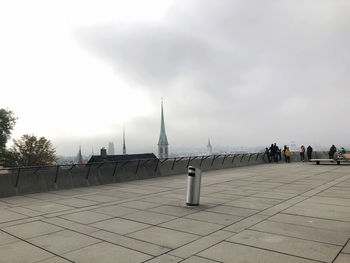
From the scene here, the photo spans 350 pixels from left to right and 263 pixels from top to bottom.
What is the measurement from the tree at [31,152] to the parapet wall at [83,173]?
149ft

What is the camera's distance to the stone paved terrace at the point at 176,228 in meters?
4.85

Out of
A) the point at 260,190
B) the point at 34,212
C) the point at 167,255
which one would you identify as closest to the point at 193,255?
the point at 167,255

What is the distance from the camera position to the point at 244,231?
6086 mm

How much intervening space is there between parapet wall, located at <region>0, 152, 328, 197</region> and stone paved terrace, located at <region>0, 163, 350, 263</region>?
92 cm

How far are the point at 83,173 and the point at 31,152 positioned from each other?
1969 inches

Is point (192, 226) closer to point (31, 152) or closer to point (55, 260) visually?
point (55, 260)

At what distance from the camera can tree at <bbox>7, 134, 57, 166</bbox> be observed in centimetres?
5659

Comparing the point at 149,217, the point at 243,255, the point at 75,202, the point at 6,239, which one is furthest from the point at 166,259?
the point at 75,202

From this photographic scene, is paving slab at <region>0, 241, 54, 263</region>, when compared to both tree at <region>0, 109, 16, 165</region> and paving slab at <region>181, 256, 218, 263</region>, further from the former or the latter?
tree at <region>0, 109, 16, 165</region>

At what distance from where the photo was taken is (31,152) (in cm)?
5794

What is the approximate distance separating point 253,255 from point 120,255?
212 cm

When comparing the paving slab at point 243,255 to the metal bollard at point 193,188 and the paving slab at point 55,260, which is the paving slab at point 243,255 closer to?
the paving slab at point 55,260

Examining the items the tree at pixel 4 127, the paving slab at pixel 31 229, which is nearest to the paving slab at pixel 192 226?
the paving slab at pixel 31 229

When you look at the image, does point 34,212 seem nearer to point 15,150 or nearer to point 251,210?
point 251,210
